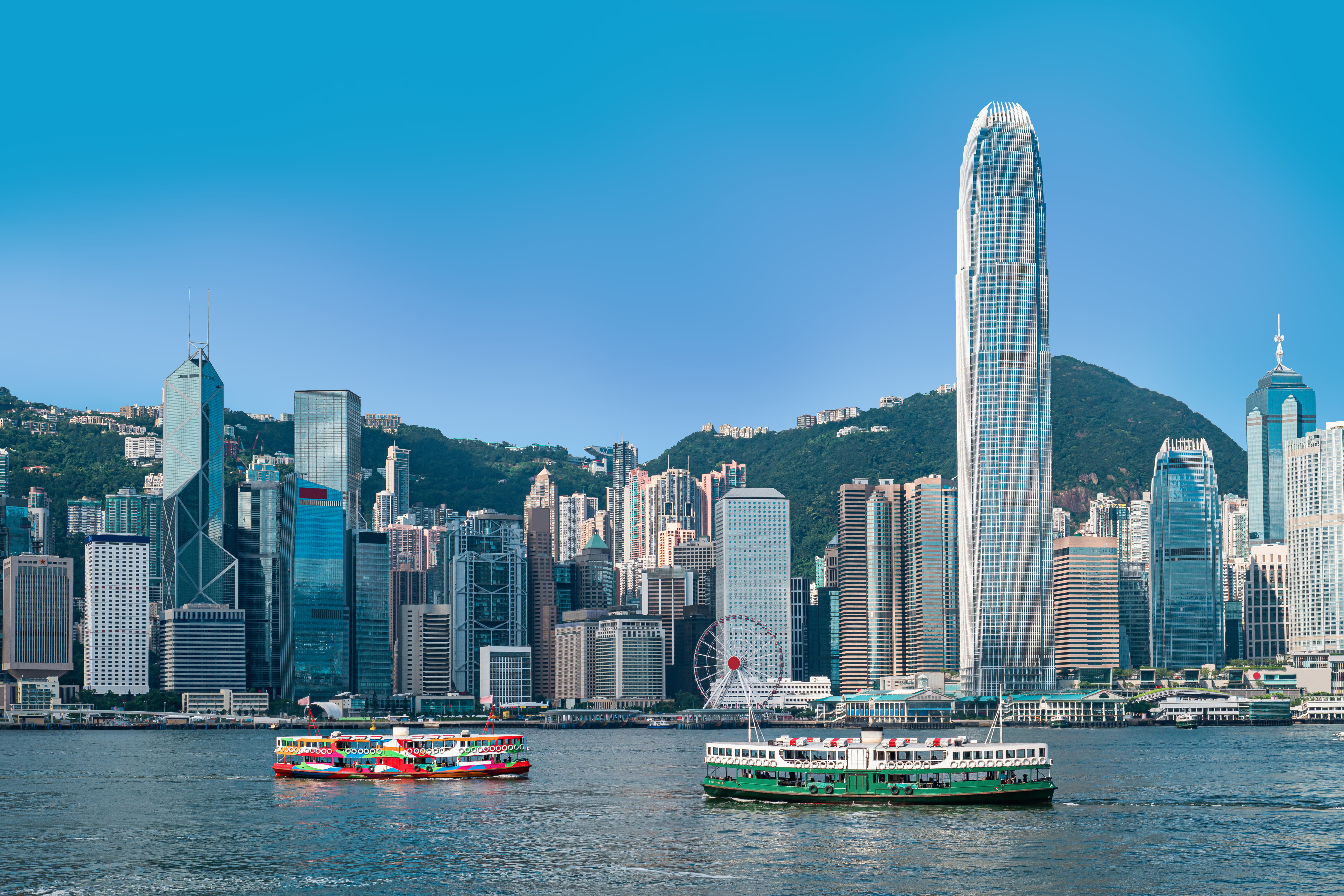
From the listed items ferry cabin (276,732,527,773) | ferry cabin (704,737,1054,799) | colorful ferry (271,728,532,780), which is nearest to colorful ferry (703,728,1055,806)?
ferry cabin (704,737,1054,799)

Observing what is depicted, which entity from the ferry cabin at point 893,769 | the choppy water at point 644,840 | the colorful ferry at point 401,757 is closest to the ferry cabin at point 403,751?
the colorful ferry at point 401,757

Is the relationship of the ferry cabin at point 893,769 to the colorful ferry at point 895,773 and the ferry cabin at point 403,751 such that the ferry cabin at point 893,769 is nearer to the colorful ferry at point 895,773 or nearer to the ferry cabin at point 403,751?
the colorful ferry at point 895,773

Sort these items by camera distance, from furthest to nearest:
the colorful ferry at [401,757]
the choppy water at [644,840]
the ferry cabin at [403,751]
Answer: the ferry cabin at [403,751], the colorful ferry at [401,757], the choppy water at [644,840]

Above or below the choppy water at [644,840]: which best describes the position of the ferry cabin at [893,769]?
above

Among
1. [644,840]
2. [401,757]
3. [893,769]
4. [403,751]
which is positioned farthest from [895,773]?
[403,751]

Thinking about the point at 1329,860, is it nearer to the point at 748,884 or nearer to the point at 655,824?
the point at 748,884

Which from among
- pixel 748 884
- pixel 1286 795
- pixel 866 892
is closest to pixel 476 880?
pixel 748 884

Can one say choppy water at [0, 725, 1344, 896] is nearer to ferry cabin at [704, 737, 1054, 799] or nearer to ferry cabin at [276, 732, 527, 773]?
ferry cabin at [704, 737, 1054, 799]
